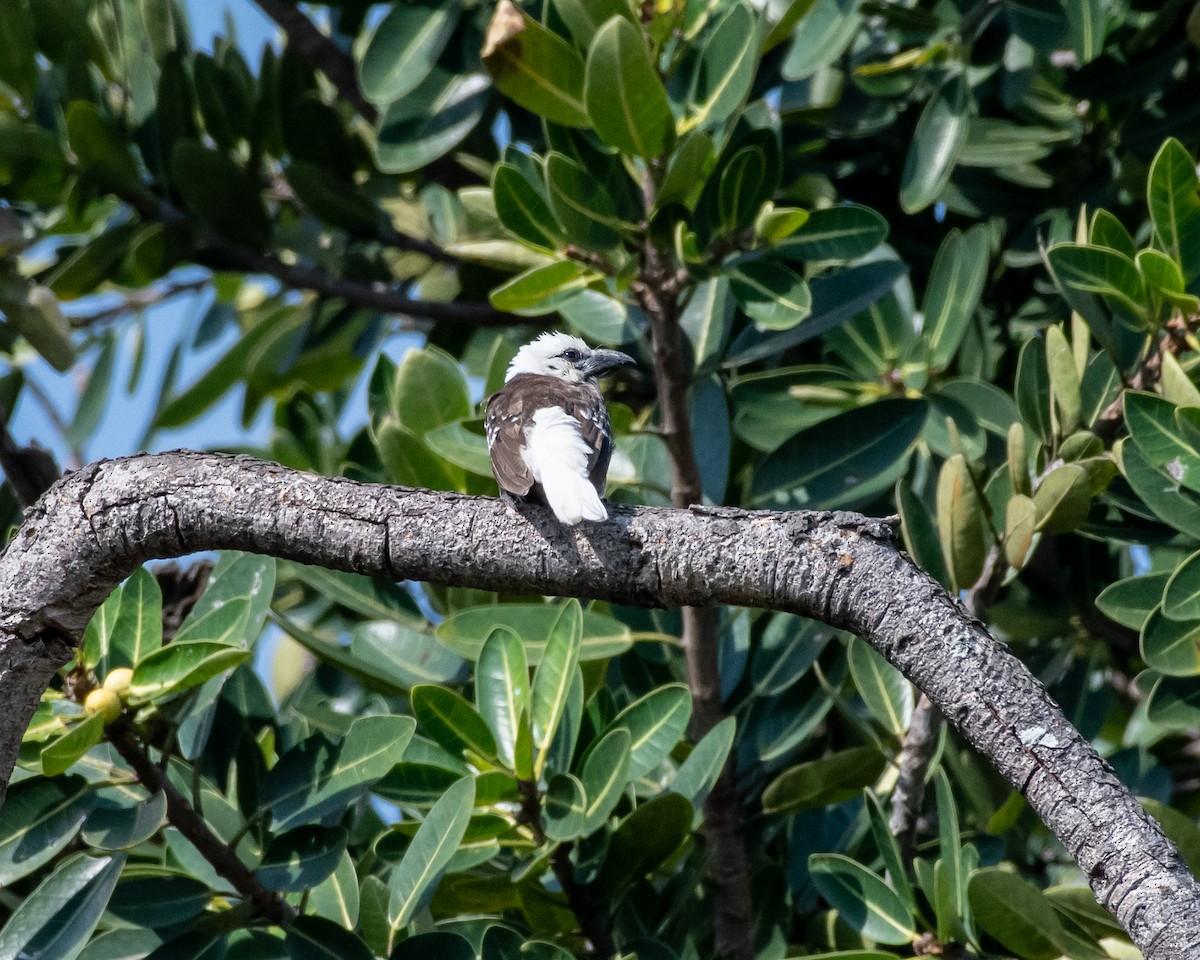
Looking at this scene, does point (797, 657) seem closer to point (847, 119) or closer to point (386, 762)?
point (386, 762)

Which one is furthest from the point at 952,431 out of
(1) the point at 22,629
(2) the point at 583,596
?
(1) the point at 22,629

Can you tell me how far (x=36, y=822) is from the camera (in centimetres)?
330

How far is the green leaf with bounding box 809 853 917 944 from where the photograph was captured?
3355mm

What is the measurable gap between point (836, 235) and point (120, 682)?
2.37 m

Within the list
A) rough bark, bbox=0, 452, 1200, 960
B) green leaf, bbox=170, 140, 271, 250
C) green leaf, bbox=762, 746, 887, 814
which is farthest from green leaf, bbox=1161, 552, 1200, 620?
green leaf, bbox=170, 140, 271, 250

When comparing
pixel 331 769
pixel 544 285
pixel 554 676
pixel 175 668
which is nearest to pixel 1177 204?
pixel 544 285

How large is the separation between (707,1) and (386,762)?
2.54 m

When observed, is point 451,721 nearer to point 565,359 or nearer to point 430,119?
point 565,359

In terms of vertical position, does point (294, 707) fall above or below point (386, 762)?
below

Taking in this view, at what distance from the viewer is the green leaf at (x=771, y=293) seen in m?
3.91

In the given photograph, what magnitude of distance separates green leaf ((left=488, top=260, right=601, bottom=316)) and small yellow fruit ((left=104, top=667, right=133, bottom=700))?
140 cm

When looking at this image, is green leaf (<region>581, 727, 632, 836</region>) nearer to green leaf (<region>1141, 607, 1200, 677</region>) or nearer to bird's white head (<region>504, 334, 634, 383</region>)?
green leaf (<region>1141, 607, 1200, 677</region>)

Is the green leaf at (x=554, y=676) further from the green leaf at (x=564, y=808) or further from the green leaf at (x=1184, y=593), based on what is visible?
the green leaf at (x=1184, y=593)

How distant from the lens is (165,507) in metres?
2.89
